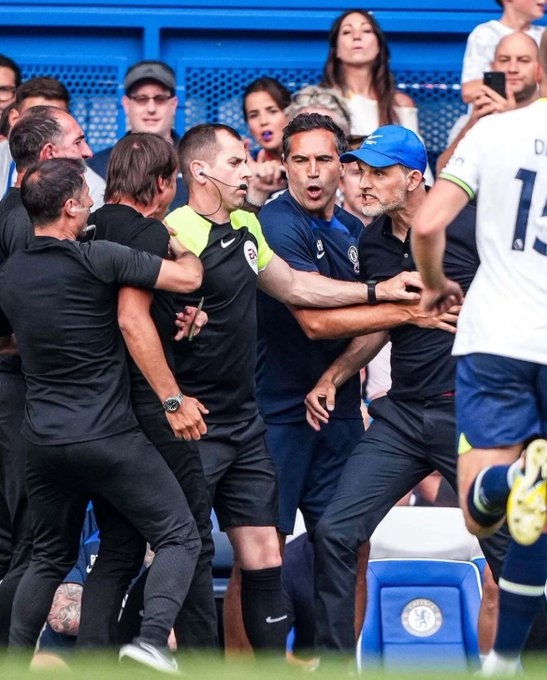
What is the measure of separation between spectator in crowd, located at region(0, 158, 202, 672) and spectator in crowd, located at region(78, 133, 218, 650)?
121 millimetres

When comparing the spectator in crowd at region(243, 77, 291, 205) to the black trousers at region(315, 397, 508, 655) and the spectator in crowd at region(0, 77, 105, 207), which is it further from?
the black trousers at region(315, 397, 508, 655)

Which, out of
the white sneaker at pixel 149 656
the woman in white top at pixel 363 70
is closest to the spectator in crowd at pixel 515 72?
the woman in white top at pixel 363 70

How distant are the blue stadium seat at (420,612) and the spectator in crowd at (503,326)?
167 centimetres

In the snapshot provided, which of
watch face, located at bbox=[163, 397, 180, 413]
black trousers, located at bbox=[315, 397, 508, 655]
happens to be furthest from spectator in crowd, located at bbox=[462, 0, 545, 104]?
watch face, located at bbox=[163, 397, 180, 413]

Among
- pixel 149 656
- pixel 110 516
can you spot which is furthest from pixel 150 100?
pixel 149 656

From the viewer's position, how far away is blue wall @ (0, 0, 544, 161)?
9.19 meters

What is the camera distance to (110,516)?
6.08 metres

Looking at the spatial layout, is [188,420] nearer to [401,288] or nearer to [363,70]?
[401,288]

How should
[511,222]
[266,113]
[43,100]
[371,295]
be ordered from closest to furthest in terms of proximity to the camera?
[511,222]
[371,295]
[43,100]
[266,113]

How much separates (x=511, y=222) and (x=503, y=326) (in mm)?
347

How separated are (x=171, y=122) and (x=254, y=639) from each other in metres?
3.23

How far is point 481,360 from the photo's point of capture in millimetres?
5258

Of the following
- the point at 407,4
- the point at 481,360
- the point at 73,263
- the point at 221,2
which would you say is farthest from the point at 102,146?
the point at 481,360

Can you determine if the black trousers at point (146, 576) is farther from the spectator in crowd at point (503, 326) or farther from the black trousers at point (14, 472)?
the spectator in crowd at point (503, 326)
